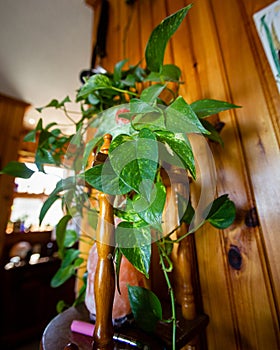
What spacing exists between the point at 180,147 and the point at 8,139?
241cm

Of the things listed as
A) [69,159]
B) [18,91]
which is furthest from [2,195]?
[69,159]

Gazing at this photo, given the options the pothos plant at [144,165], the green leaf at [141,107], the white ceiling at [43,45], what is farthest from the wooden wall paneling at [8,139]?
the green leaf at [141,107]

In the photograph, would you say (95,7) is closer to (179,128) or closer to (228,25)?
(228,25)

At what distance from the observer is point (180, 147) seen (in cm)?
22

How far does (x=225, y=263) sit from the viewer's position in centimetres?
43

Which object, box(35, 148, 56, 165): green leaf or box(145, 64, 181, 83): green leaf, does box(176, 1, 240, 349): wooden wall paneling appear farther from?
box(35, 148, 56, 165): green leaf

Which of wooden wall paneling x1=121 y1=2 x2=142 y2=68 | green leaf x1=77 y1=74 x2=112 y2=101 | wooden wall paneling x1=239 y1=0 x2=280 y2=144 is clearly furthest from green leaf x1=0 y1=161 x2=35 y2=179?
wooden wall paneling x1=121 y1=2 x2=142 y2=68

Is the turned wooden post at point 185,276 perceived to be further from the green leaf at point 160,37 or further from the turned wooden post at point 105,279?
the green leaf at point 160,37

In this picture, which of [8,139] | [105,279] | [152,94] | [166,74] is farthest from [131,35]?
[8,139]

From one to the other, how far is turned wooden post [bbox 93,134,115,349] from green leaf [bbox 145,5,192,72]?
0.25 metres

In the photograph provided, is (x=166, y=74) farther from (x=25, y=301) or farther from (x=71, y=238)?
(x=25, y=301)

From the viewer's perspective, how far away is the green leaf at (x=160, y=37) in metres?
0.31

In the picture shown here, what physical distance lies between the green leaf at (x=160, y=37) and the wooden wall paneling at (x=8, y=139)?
2.10 metres

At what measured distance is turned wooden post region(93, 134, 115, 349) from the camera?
26 cm
